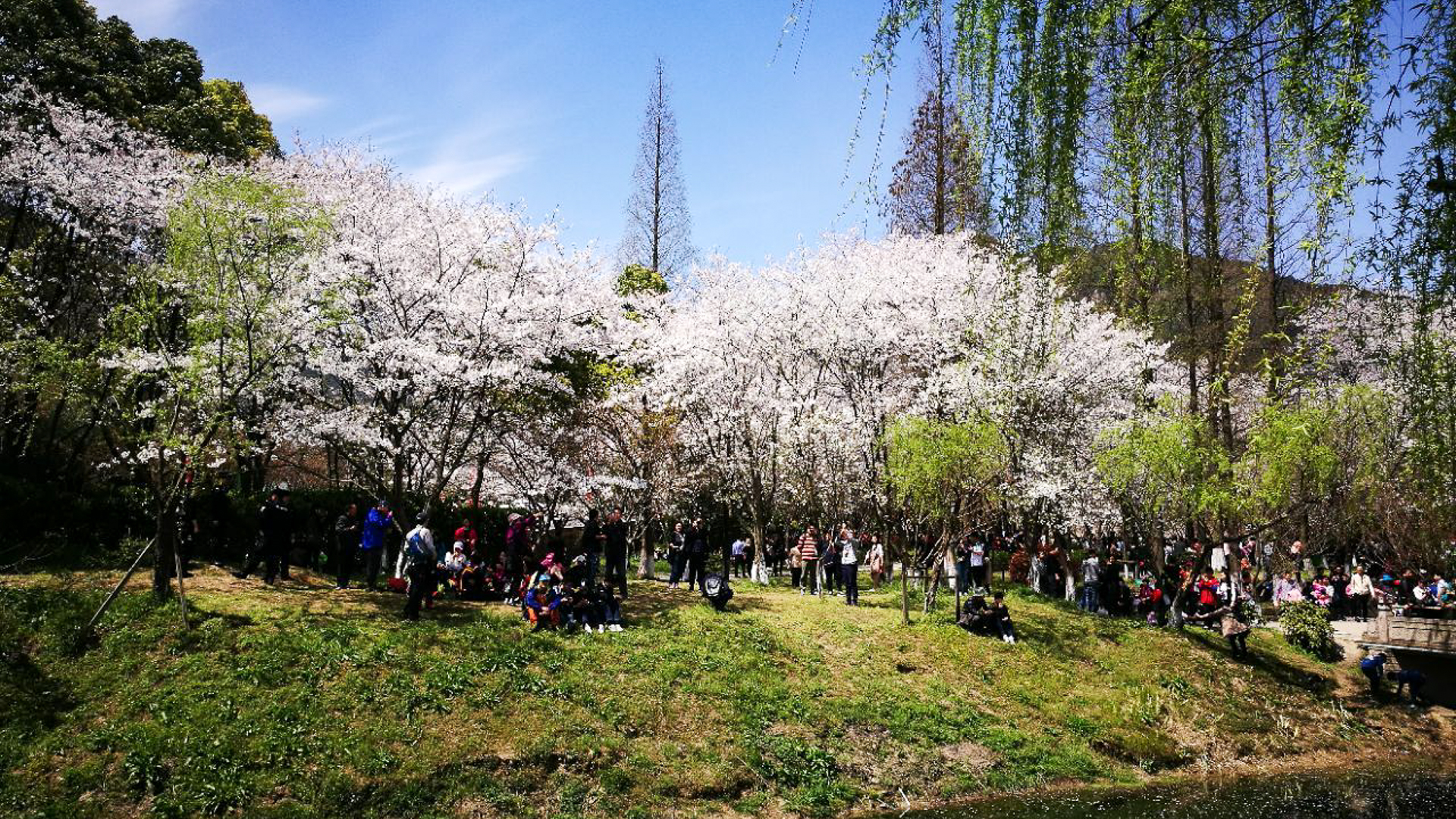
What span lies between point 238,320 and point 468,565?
5801 mm

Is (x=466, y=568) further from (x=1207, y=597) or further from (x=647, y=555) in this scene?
(x=1207, y=597)

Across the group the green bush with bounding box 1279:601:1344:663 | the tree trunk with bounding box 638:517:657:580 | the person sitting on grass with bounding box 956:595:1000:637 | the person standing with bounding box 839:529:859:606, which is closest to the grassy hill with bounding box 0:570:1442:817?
the person sitting on grass with bounding box 956:595:1000:637

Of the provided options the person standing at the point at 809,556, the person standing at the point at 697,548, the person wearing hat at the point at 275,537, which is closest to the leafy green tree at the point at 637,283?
the person standing at the point at 697,548

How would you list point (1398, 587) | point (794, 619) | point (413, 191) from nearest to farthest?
point (794, 619), point (413, 191), point (1398, 587)

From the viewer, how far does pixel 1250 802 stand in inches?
487

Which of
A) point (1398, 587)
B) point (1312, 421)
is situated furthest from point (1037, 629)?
point (1398, 587)

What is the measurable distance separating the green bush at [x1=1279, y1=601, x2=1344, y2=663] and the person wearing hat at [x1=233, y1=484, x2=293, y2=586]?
20731mm

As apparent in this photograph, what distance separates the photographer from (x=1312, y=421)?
17.3 meters

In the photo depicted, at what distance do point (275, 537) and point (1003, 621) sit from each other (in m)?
13.6

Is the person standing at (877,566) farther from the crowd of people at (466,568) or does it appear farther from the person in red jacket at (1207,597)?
the crowd of people at (466,568)

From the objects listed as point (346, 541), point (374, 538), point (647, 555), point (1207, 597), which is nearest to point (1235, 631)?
point (1207, 597)

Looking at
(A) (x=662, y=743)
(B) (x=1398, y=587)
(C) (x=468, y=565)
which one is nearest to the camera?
(A) (x=662, y=743)

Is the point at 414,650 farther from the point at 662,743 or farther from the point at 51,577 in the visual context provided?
the point at 51,577

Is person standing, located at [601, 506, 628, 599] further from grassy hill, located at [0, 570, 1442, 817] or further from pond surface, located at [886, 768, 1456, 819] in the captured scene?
pond surface, located at [886, 768, 1456, 819]
